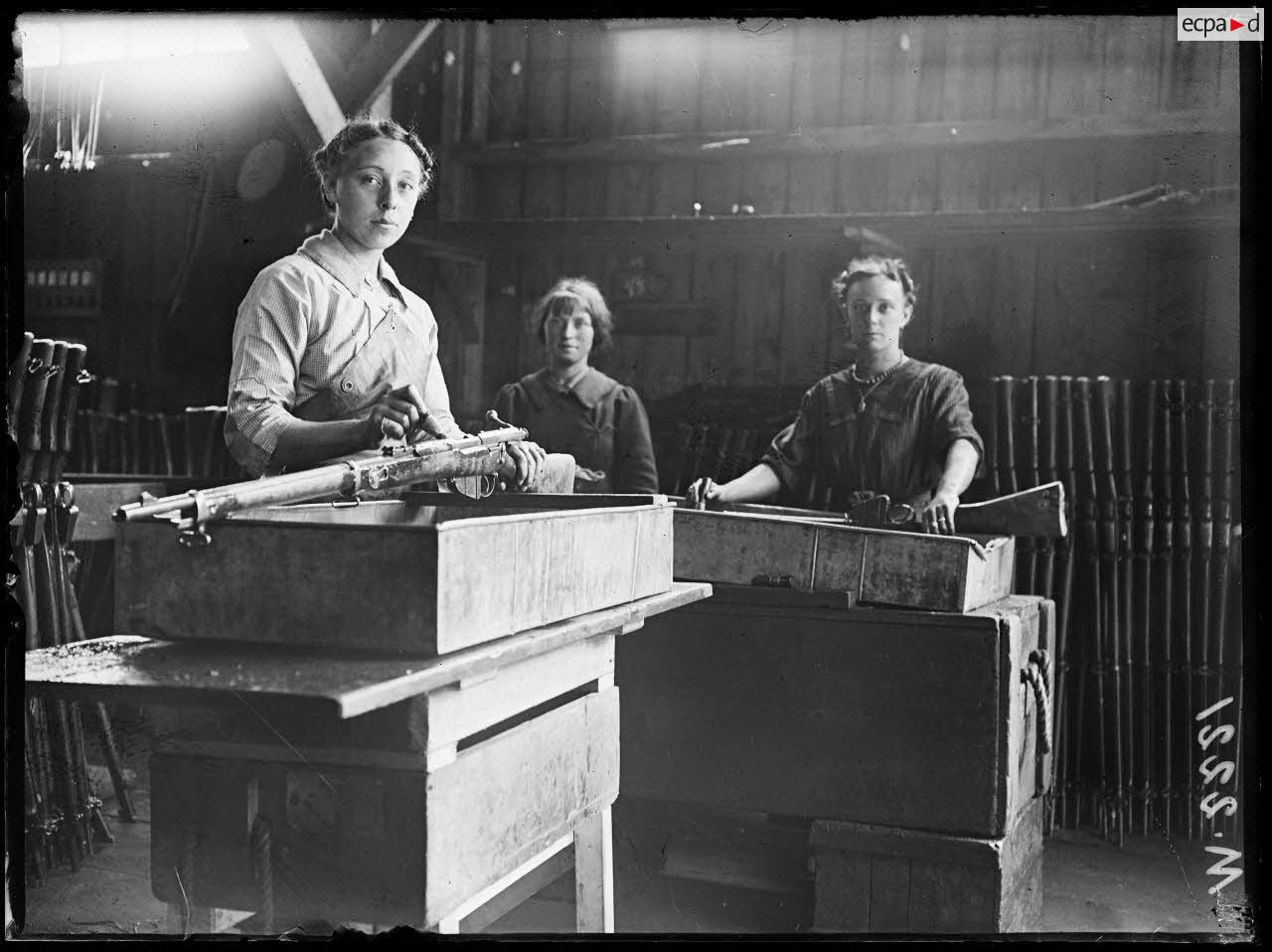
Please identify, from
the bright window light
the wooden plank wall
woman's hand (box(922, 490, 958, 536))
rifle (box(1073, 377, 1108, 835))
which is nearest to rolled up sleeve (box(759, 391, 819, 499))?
woman's hand (box(922, 490, 958, 536))

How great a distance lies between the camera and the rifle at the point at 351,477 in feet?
6.03

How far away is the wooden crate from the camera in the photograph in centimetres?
341

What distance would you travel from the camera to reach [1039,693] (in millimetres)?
3873

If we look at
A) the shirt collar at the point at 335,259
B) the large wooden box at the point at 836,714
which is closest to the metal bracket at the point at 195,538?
the shirt collar at the point at 335,259

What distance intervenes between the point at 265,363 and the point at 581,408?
9.13 ft

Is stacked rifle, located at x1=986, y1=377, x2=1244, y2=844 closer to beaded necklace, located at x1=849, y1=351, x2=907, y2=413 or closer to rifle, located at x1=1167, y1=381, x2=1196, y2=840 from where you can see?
rifle, located at x1=1167, y1=381, x2=1196, y2=840

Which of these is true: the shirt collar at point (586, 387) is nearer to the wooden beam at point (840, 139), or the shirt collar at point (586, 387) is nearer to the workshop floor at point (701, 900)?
the workshop floor at point (701, 900)

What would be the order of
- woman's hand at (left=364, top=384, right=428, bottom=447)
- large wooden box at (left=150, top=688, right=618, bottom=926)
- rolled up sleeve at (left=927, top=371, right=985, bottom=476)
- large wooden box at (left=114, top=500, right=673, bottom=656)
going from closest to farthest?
large wooden box at (left=114, top=500, right=673, bottom=656) < large wooden box at (left=150, top=688, right=618, bottom=926) < woman's hand at (left=364, top=384, right=428, bottom=447) < rolled up sleeve at (left=927, top=371, right=985, bottom=476)

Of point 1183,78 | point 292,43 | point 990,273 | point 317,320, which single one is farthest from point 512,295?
point 317,320

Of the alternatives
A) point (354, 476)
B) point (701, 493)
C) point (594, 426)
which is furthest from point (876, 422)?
point (354, 476)

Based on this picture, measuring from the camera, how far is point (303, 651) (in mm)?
1847

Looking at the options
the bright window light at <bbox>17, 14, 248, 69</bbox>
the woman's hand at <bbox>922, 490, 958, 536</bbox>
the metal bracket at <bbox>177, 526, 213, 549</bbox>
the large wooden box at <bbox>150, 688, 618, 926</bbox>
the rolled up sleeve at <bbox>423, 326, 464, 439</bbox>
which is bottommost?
the large wooden box at <bbox>150, 688, 618, 926</bbox>

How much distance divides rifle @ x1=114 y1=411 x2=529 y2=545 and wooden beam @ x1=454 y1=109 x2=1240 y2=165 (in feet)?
13.8

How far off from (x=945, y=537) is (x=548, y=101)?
14.7 ft
